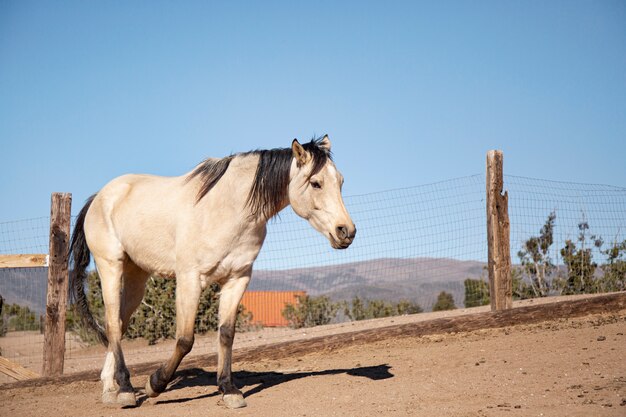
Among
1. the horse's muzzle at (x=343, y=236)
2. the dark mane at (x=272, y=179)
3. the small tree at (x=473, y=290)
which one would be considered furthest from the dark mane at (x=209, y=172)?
the small tree at (x=473, y=290)

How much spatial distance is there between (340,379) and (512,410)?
2.08 m

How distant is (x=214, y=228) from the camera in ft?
17.8

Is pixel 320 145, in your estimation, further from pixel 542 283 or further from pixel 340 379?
pixel 542 283

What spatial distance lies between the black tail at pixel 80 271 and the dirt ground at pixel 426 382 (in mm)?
821

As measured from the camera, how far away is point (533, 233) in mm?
10367

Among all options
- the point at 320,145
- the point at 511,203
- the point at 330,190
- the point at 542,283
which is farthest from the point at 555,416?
the point at 542,283

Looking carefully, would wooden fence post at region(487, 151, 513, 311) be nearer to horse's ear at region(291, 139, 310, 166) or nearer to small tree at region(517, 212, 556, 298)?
small tree at region(517, 212, 556, 298)

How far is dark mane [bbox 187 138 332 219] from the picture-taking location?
5.40m

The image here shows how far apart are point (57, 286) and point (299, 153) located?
4.35 m

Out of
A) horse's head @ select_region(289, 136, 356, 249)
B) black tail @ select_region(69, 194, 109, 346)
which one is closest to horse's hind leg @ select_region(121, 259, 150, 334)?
black tail @ select_region(69, 194, 109, 346)

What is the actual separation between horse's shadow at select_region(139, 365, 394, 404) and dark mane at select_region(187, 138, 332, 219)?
1.73m

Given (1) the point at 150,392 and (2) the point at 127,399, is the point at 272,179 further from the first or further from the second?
(2) the point at 127,399

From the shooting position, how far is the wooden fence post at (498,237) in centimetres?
845

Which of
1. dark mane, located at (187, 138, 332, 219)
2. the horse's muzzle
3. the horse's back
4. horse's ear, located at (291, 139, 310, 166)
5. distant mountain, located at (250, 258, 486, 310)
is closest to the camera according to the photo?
the horse's muzzle
